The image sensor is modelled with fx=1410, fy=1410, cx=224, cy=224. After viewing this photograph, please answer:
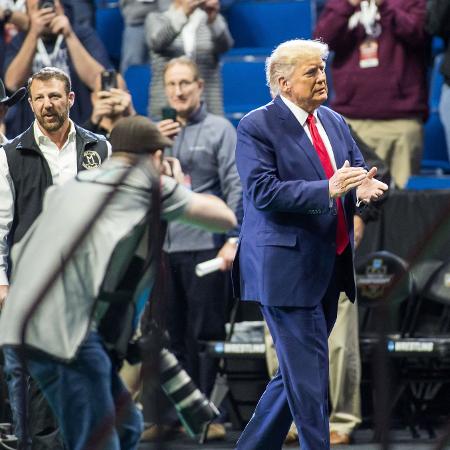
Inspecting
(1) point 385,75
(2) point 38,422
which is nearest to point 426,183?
(1) point 385,75

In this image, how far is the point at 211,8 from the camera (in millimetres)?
8812

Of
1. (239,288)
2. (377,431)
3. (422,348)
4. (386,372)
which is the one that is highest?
(386,372)

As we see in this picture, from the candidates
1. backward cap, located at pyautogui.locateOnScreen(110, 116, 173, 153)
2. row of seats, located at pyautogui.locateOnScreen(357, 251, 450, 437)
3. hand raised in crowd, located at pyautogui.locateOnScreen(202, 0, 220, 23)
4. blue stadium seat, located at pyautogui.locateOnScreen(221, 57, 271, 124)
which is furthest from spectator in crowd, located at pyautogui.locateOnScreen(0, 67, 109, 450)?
blue stadium seat, located at pyautogui.locateOnScreen(221, 57, 271, 124)

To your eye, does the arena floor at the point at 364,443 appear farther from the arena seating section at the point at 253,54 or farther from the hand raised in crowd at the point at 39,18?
the hand raised in crowd at the point at 39,18

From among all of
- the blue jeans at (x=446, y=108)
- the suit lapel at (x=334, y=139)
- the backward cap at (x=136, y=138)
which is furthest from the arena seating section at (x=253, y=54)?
the backward cap at (x=136, y=138)

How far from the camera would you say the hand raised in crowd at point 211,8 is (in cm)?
878

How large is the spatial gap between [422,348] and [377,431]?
3.48m

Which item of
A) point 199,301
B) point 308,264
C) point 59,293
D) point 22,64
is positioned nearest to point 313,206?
point 308,264

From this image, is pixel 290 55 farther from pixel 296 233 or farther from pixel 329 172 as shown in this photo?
pixel 296 233

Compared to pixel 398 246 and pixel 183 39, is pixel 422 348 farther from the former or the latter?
pixel 183 39

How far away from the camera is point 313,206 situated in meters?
5.37

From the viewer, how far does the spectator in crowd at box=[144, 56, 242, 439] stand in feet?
24.9

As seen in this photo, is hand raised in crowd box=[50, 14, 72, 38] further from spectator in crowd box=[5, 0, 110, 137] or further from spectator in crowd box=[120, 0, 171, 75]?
spectator in crowd box=[120, 0, 171, 75]

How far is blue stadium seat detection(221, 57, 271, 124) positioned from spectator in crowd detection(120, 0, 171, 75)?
2.02 feet
